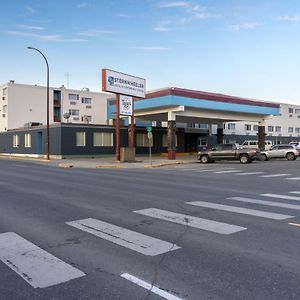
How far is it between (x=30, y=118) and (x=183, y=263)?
64835 millimetres

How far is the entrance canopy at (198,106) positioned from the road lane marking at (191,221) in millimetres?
26418

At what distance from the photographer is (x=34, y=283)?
187 inches

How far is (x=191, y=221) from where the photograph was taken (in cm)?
825

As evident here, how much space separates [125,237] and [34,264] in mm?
1849

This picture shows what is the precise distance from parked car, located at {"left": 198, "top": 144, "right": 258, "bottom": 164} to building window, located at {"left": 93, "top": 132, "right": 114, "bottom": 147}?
1258 centimetres

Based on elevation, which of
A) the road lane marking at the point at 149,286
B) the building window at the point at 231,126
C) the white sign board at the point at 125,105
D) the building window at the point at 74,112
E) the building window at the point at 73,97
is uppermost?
the building window at the point at 73,97

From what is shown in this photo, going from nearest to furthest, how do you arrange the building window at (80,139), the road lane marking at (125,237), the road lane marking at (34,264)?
the road lane marking at (34,264)
the road lane marking at (125,237)
the building window at (80,139)

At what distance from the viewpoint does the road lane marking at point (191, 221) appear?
24.6 feet

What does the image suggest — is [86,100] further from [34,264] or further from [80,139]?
[34,264]

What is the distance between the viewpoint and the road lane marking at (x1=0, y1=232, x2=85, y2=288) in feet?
16.0

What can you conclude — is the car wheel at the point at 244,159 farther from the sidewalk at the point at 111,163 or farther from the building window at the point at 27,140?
the building window at the point at 27,140

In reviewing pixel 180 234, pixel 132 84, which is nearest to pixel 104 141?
pixel 132 84

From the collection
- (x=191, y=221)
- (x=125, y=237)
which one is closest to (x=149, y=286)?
(x=125, y=237)

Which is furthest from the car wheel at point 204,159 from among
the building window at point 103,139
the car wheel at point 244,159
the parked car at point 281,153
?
the building window at point 103,139
